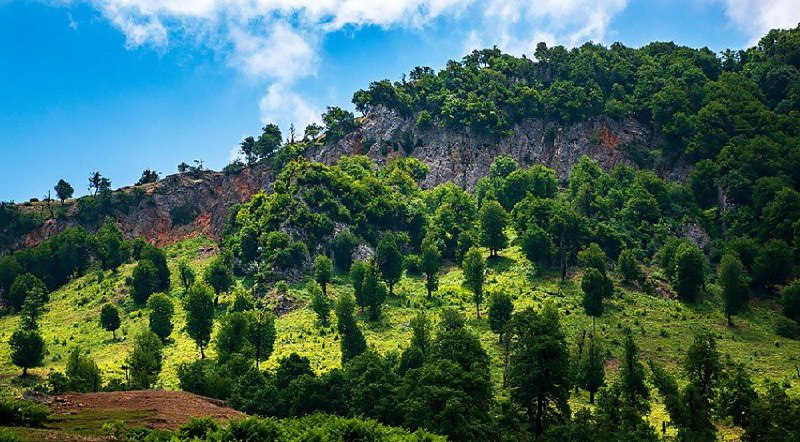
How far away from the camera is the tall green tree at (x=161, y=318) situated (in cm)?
13162

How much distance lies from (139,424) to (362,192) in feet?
393

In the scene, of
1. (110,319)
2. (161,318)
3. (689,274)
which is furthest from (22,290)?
(689,274)

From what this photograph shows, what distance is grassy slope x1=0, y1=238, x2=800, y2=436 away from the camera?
111m

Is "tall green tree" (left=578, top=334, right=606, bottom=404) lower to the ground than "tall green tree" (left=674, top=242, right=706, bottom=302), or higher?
lower

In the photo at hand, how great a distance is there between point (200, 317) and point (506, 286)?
2197 inches

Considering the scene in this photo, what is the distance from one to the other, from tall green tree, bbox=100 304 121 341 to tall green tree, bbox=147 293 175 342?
8.72 metres

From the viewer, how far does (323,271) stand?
144125 millimetres

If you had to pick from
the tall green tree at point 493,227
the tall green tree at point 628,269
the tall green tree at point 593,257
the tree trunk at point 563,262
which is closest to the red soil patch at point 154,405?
the tree trunk at point 563,262

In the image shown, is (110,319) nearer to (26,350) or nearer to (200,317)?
(26,350)

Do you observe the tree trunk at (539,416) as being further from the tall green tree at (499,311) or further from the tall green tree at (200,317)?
the tall green tree at (200,317)

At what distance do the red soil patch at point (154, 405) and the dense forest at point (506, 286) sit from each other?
7185 mm

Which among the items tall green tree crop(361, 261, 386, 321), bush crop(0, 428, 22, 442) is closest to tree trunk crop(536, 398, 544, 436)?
bush crop(0, 428, 22, 442)

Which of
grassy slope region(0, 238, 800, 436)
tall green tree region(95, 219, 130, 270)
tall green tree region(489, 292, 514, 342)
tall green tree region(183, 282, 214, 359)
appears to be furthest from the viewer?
tall green tree region(95, 219, 130, 270)

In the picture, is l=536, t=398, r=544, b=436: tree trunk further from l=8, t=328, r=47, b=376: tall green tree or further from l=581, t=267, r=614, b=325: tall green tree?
l=8, t=328, r=47, b=376: tall green tree
